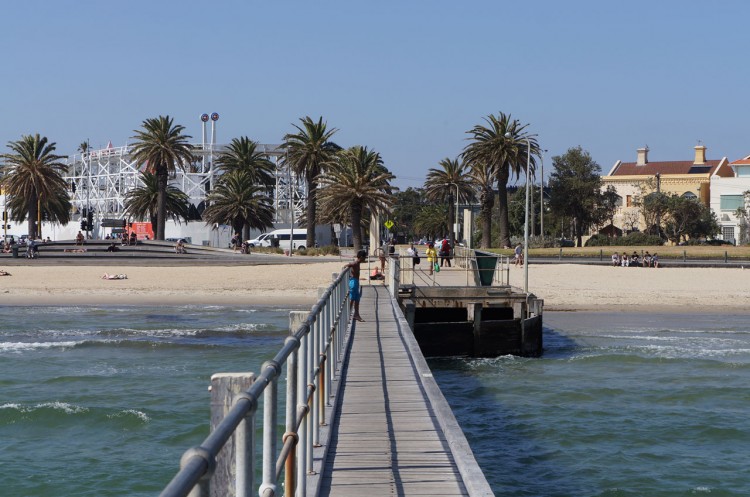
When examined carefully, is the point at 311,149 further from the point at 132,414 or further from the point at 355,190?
the point at 132,414

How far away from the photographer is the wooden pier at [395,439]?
26.5 ft

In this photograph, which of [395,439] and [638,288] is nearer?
[395,439]

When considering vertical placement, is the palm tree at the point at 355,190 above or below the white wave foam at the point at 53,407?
above

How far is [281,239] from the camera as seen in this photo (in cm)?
9262

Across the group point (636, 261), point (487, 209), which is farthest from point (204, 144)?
point (636, 261)

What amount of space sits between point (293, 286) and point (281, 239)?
40333 millimetres

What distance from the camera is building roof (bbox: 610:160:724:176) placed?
4345 inches

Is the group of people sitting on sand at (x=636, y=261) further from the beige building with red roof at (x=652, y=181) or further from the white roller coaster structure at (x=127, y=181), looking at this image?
the white roller coaster structure at (x=127, y=181)

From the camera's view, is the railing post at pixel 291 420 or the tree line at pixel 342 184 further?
the tree line at pixel 342 184

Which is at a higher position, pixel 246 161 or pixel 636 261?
pixel 246 161

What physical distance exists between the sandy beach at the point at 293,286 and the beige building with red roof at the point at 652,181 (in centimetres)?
4434

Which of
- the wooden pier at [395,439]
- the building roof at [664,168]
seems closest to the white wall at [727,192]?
the building roof at [664,168]

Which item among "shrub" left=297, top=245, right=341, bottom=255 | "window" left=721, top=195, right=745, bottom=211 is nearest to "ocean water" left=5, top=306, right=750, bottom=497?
"shrub" left=297, top=245, right=341, bottom=255

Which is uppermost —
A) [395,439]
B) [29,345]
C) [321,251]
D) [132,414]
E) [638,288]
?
[321,251]
